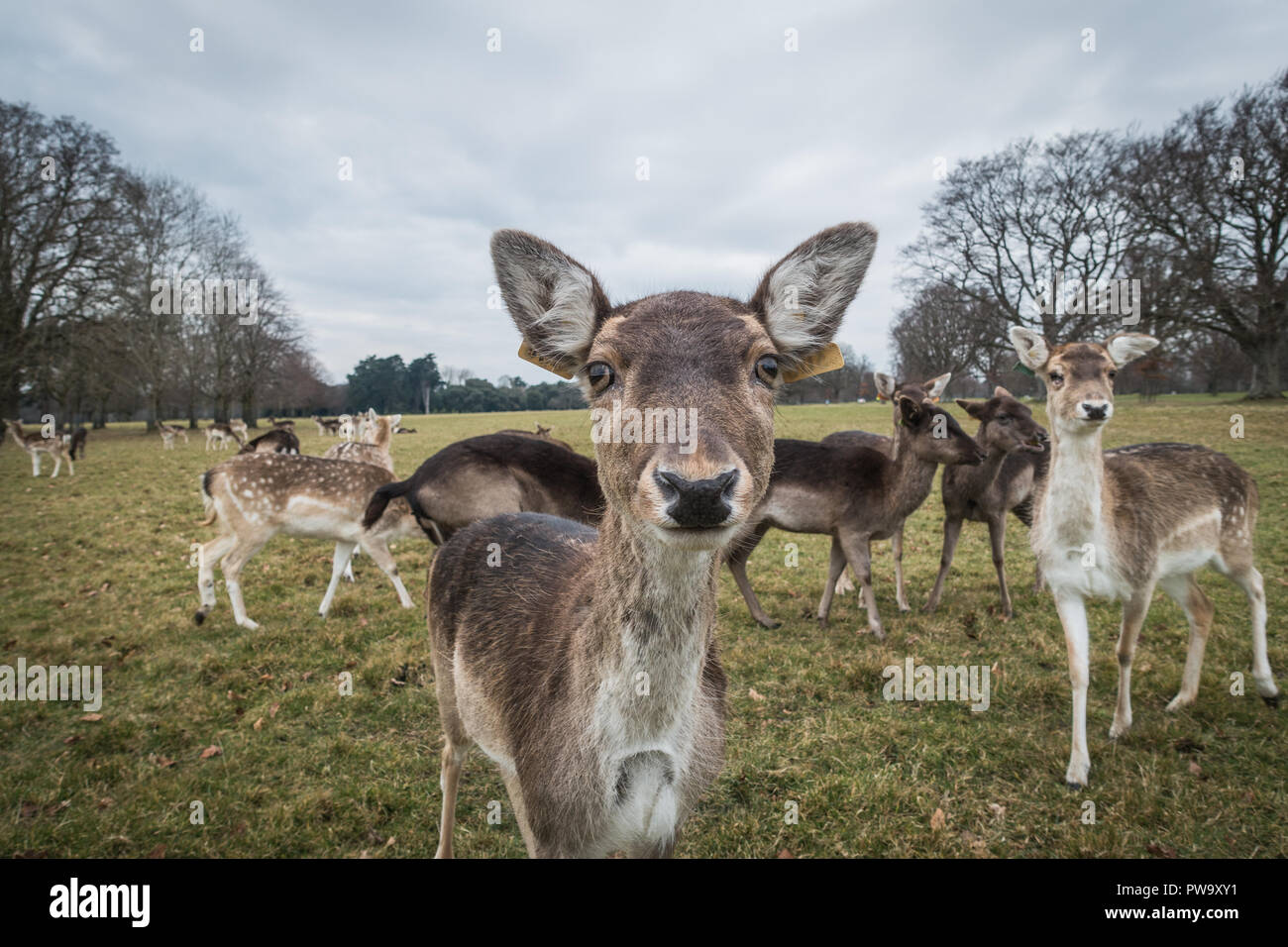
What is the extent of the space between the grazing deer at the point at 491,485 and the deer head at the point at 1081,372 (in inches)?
191

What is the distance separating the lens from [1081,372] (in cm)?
495

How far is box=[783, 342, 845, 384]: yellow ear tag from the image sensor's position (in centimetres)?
287

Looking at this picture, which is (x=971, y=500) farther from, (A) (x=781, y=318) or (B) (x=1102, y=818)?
(A) (x=781, y=318)

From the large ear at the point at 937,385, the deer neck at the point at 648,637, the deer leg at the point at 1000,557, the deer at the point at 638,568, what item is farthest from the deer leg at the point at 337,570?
the large ear at the point at 937,385

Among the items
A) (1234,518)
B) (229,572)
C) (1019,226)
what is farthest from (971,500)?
(1019,226)

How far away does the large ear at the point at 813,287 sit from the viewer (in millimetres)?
2662

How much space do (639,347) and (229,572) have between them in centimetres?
771

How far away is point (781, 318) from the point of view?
270cm

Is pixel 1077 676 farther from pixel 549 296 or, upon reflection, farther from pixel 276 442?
pixel 276 442

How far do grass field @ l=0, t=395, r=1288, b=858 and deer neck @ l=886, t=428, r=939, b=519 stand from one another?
5.03 feet

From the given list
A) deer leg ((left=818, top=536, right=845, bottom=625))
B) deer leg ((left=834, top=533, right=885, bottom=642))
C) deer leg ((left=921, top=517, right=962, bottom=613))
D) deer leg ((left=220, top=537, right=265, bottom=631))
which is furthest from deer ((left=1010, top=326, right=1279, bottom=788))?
deer leg ((left=220, top=537, right=265, bottom=631))
